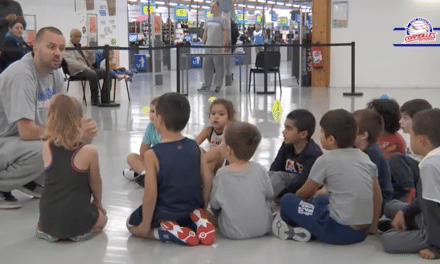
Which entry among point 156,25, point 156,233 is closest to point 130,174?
point 156,233

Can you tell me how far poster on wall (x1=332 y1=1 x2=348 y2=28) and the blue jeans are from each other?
35.3 feet

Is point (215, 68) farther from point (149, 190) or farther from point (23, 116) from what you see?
point (149, 190)

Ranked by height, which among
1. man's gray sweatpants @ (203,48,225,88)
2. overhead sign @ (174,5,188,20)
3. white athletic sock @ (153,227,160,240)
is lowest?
white athletic sock @ (153,227,160,240)

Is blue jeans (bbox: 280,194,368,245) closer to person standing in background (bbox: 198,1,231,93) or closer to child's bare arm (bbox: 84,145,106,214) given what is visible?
child's bare arm (bbox: 84,145,106,214)

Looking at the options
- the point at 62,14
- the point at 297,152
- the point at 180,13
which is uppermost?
the point at 180,13

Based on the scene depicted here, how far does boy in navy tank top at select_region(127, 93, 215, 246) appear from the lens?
10.1 feet

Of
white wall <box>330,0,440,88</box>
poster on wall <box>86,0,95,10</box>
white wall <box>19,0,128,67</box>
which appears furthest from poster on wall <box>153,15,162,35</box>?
white wall <box>330,0,440,88</box>

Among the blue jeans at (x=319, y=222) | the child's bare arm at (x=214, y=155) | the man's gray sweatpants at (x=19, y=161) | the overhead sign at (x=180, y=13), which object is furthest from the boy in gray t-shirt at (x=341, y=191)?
the overhead sign at (x=180, y=13)

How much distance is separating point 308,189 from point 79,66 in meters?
7.29

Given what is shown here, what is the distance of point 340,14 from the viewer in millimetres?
13383

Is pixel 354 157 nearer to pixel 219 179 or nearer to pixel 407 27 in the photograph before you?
pixel 219 179

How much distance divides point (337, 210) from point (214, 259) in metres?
0.66

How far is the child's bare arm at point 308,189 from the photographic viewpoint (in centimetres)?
317

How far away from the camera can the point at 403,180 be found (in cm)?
352
